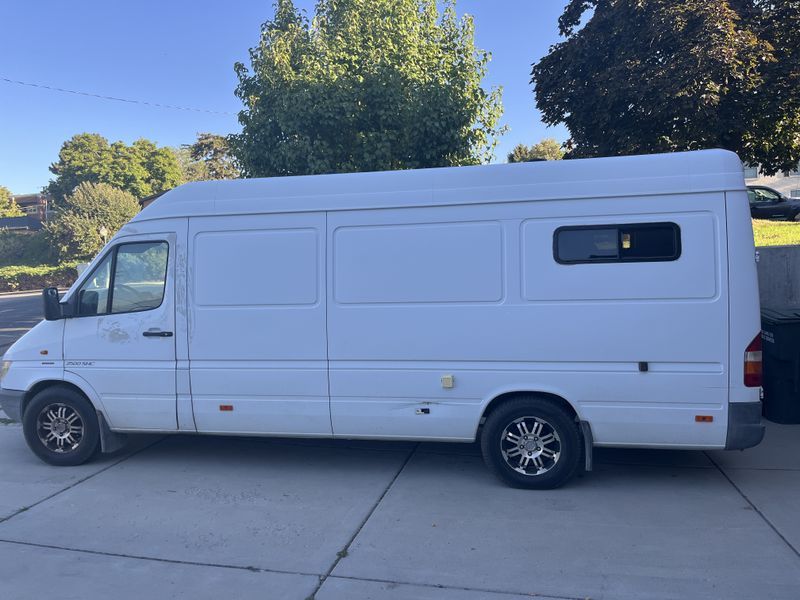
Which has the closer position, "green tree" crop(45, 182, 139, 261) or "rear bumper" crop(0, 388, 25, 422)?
"rear bumper" crop(0, 388, 25, 422)

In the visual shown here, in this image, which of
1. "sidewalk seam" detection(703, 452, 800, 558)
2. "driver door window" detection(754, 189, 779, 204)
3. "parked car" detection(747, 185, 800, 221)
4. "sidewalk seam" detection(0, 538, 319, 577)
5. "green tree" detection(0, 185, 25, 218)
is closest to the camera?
"sidewalk seam" detection(0, 538, 319, 577)

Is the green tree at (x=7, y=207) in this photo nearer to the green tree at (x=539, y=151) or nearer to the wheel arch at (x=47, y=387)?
the green tree at (x=539, y=151)

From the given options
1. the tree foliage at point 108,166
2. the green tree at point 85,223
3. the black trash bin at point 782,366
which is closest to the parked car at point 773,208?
the black trash bin at point 782,366

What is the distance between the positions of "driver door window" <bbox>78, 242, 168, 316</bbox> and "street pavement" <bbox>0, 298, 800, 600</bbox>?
1.52 metres

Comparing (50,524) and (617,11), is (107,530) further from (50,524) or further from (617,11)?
(617,11)

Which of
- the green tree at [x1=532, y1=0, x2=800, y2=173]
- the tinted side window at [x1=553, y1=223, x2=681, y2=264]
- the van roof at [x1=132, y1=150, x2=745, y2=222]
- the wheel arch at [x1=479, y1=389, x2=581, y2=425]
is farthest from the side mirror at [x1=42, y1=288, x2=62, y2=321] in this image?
the green tree at [x1=532, y1=0, x2=800, y2=173]

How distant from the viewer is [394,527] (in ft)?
14.3

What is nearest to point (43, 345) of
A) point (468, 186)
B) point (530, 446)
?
point (468, 186)

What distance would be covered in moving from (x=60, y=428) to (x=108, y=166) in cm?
5374

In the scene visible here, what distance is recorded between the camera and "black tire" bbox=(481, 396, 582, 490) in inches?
190

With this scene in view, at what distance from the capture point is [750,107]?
8562mm

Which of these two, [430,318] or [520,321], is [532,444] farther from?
[430,318]

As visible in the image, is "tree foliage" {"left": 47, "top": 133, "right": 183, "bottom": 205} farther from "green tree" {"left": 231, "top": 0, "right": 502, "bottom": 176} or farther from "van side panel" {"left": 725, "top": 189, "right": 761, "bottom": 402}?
"van side panel" {"left": 725, "top": 189, "right": 761, "bottom": 402}

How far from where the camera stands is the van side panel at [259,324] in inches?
205
